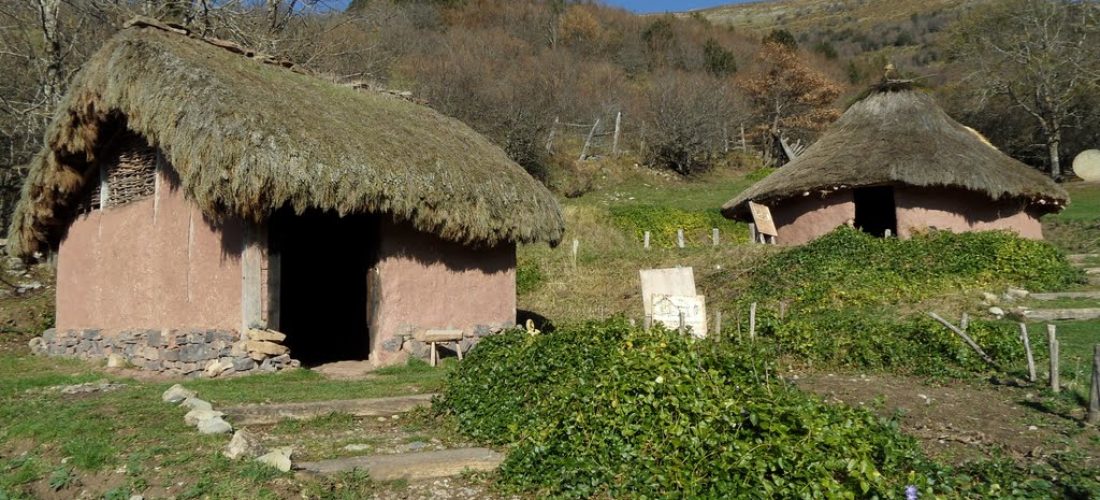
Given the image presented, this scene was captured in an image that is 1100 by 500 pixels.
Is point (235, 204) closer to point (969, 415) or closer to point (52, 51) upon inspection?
point (969, 415)

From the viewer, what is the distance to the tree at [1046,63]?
28.8m

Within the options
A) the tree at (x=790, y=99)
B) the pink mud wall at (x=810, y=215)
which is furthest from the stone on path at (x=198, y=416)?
the tree at (x=790, y=99)

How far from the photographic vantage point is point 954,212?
15656 millimetres

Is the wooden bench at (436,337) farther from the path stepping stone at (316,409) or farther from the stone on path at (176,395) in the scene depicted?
the stone on path at (176,395)

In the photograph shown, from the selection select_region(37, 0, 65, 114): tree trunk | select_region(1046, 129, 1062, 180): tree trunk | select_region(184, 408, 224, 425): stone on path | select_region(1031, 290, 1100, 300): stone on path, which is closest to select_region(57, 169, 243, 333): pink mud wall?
select_region(184, 408, 224, 425): stone on path

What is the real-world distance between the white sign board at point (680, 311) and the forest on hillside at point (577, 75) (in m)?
7.70

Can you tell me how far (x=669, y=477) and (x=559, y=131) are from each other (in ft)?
98.4

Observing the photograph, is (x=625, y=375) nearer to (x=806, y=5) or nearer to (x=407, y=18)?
(x=407, y=18)

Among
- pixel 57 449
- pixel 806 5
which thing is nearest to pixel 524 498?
pixel 57 449

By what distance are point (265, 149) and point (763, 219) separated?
11784mm

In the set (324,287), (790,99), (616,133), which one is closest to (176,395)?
(324,287)

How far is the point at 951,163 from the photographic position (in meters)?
15.2

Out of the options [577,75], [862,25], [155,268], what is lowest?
[155,268]

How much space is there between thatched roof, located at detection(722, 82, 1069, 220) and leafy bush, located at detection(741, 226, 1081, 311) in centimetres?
144
